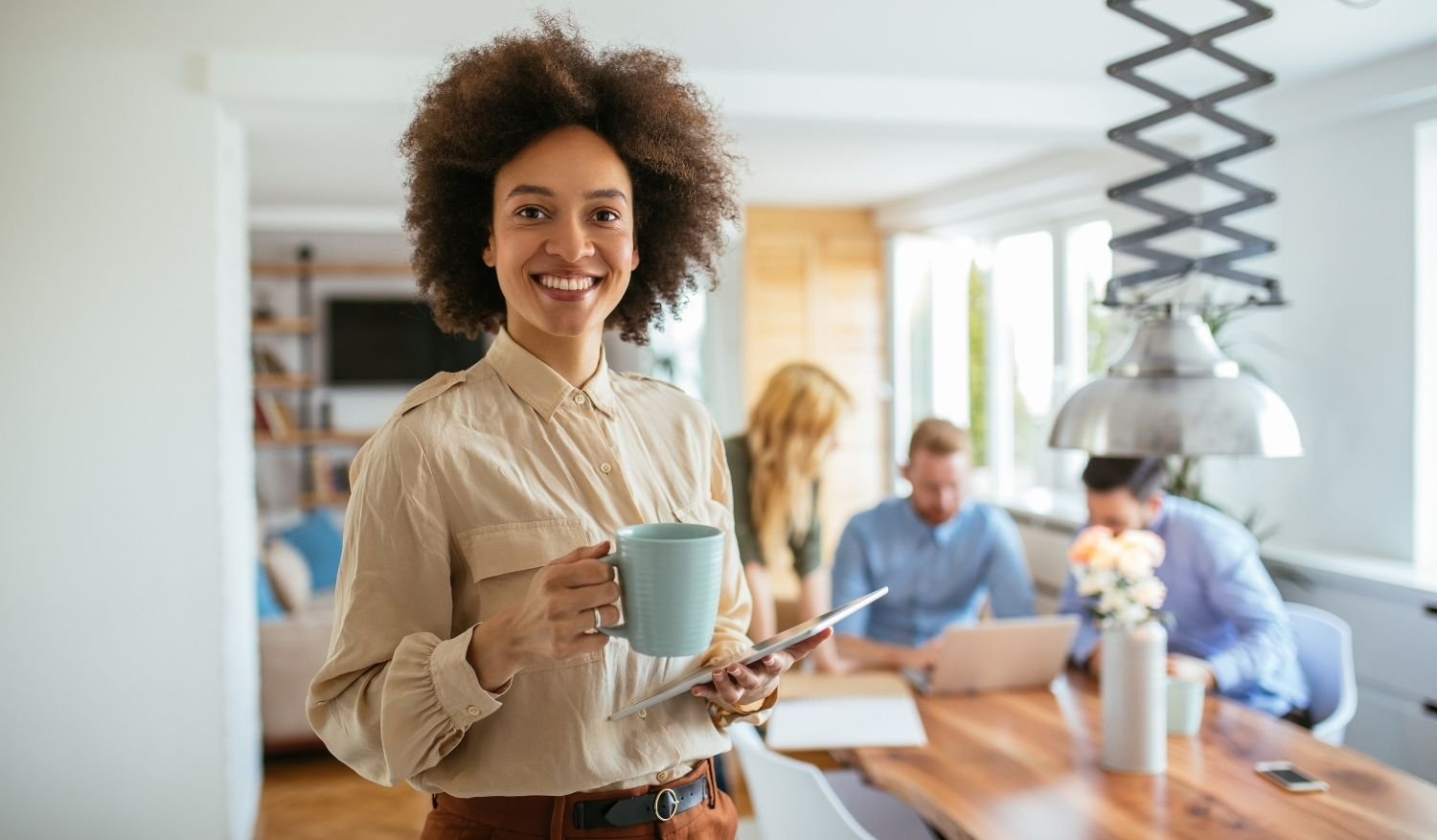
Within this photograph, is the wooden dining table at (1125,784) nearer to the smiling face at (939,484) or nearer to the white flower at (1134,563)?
the white flower at (1134,563)

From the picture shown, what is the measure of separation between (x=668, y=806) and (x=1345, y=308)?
3099mm

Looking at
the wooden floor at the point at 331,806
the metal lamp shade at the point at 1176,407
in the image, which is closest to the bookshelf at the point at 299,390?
the wooden floor at the point at 331,806

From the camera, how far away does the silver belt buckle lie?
43.1 inches

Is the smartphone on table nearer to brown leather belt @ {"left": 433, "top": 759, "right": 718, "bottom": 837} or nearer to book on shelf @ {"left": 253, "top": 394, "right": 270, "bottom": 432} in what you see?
brown leather belt @ {"left": 433, "top": 759, "right": 718, "bottom": 837}

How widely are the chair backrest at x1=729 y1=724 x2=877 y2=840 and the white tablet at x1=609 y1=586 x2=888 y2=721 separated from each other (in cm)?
63

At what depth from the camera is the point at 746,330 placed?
6324 mm

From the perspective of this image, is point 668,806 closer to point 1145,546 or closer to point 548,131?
point 548,131

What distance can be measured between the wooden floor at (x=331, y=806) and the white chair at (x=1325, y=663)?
60.8 inches

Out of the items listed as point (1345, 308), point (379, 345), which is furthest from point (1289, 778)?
Result: point (379, 345)

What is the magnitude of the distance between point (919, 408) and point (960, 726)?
4.34m

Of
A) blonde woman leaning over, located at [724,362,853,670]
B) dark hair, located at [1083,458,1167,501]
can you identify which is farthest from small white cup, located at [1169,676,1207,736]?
blonde woman leaning over, located at [724,362,853,670]

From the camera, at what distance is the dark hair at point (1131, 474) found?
2701mm

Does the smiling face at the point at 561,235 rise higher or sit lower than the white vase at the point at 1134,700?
higher

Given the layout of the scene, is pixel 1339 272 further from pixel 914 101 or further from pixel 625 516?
pixel 625 516
